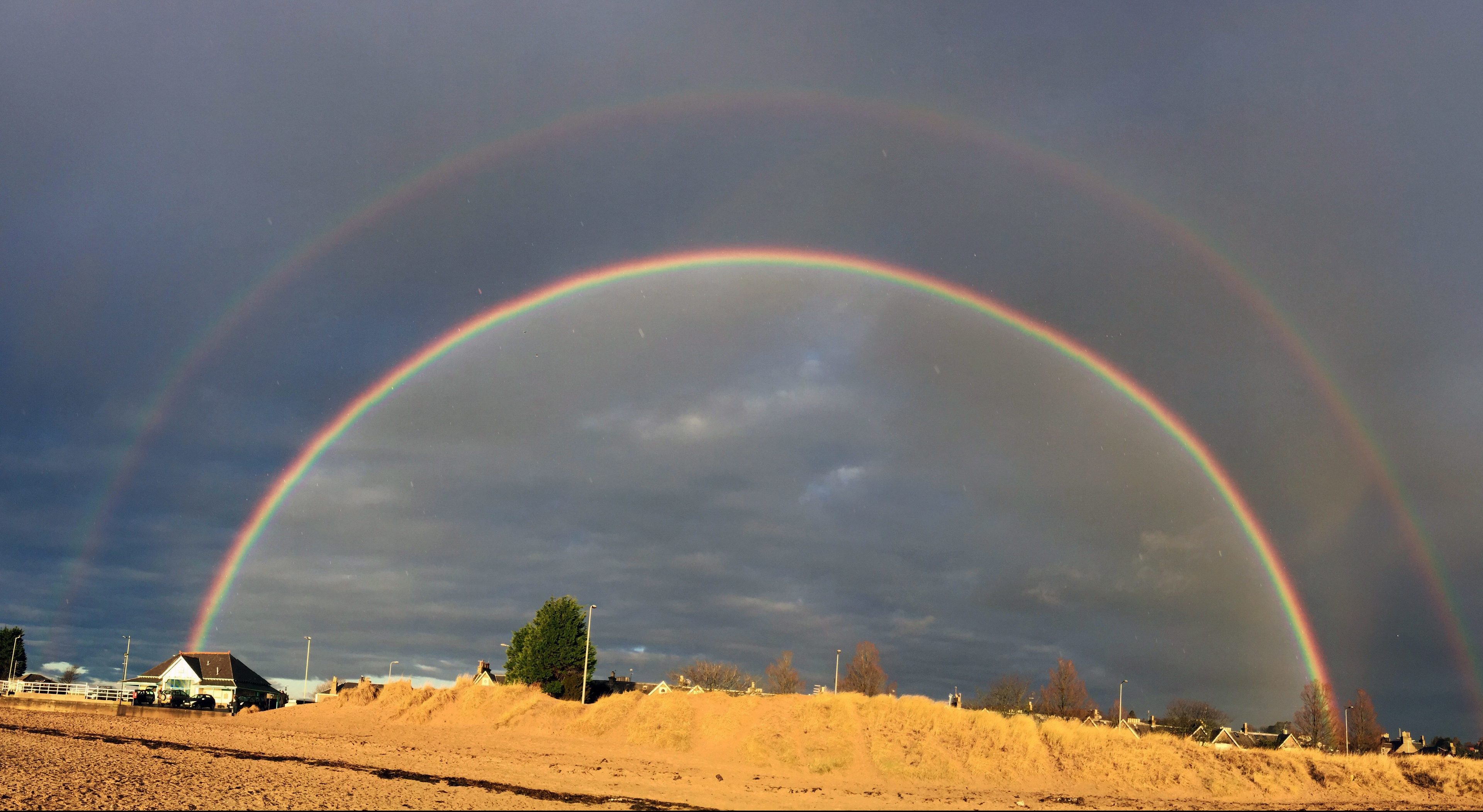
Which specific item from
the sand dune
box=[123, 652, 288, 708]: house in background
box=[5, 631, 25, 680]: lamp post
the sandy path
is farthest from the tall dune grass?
box=[5, 631, 25, 680]: lamp post

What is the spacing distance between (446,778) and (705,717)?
734 inches

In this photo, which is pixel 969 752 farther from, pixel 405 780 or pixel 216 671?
pixel 216 671

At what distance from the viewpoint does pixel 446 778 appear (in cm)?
3694

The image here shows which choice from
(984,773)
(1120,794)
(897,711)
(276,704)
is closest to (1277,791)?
(1120,794)

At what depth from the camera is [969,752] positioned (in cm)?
4575

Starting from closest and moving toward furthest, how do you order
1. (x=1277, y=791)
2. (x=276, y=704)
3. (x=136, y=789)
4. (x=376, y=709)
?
(x=136, y=789), (x=1277, y=791), (x=376, y=709), (x=276, y=704)

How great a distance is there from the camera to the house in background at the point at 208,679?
115m

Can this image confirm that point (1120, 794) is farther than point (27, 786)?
Yes

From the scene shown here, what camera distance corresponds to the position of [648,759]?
4628cm

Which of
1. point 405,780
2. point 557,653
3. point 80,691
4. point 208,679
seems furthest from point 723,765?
point 208,679

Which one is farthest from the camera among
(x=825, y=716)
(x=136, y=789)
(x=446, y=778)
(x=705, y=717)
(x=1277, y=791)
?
(x=705, y=717)

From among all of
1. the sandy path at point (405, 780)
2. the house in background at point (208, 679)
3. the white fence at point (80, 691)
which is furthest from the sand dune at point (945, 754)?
the house in background at point (208, 679)

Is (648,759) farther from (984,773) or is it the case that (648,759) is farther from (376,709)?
(376,709)

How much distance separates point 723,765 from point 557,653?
28.6 meters
